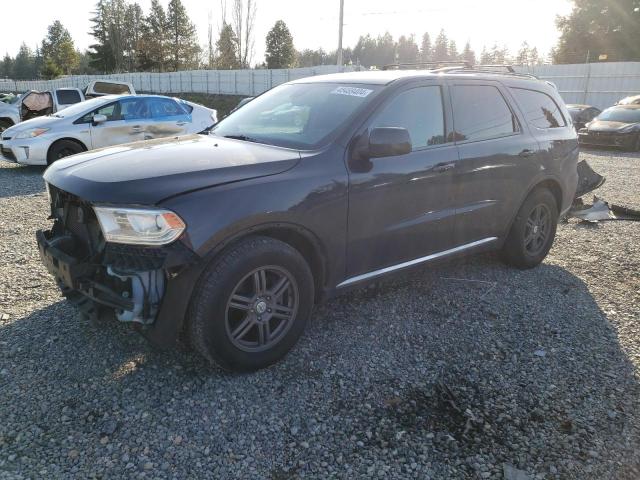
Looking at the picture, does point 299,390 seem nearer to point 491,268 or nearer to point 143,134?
point 491,268

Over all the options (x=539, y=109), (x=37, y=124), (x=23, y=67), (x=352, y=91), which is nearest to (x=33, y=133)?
(x=37, y=124)

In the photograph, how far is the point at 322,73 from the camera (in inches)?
1155

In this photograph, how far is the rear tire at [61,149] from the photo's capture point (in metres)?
9.50

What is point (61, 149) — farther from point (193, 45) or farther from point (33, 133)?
point (193, 45)

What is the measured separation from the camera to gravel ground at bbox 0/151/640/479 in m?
2.40

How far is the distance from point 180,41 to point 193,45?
184 centimetres

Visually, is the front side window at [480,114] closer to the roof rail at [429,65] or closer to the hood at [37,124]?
the roof rail at [429,65]

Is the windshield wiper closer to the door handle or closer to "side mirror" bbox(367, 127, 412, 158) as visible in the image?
"side mirror" bbox(367, 127, 412, 158)

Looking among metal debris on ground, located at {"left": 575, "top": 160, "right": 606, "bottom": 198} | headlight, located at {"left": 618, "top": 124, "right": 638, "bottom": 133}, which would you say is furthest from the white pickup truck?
headlight, located at {"left": 618, "top": 124, "right": 638, "bottom": 133}

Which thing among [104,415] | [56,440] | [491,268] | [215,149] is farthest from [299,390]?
[491,268]

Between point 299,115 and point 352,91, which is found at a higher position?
point 352,91

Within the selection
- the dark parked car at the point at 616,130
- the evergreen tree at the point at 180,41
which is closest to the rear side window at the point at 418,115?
the dark parked car at the point at 616,130

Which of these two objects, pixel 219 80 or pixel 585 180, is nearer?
pixel 585 180

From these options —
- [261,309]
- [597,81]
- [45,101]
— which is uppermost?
[597,81]
